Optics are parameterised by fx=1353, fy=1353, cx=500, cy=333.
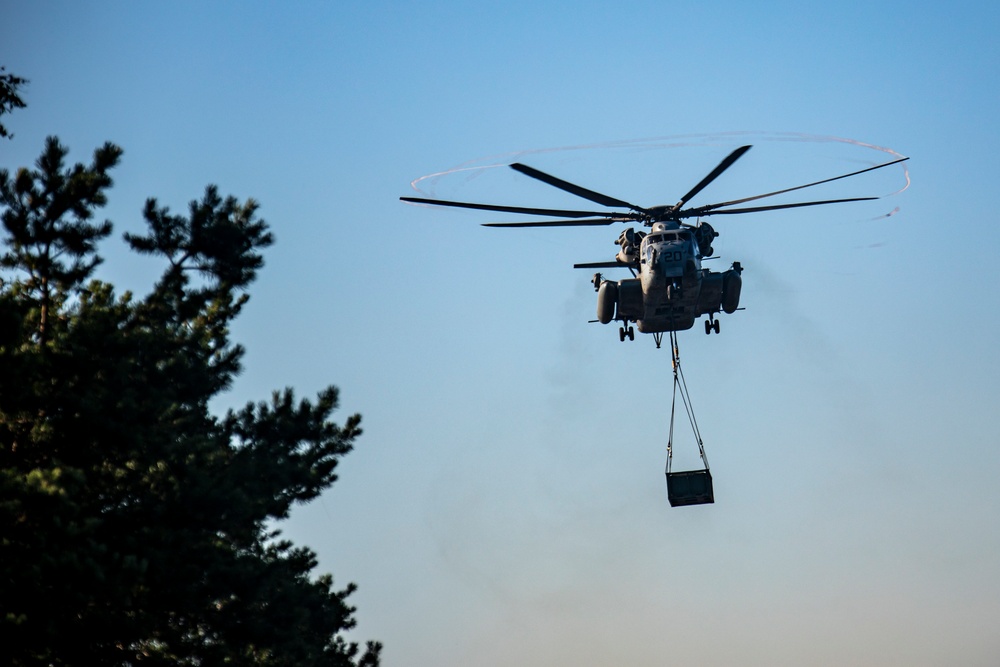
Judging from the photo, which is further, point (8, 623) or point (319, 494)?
point (319, 494)

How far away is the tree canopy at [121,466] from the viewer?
84.2 ft

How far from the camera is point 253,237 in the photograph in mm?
35938

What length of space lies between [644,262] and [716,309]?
9.18 feet

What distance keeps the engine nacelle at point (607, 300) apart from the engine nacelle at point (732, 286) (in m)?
3.10

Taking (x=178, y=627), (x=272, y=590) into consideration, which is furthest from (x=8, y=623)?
(x=272, y=590)

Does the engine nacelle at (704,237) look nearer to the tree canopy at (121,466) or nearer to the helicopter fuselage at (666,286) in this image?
the helicopter fuselage at (666,286)

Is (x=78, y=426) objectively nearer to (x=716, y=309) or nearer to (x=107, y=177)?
(x=107, y=177)

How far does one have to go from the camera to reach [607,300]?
39.1 metres

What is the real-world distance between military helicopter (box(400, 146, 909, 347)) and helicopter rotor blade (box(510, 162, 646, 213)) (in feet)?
0.09

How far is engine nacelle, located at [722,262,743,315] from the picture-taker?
38.5 metres

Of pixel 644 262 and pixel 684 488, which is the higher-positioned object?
pixel 644 262

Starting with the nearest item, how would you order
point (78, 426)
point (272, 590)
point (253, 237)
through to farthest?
point (78, 426), point (272, 590), point (253, 237)

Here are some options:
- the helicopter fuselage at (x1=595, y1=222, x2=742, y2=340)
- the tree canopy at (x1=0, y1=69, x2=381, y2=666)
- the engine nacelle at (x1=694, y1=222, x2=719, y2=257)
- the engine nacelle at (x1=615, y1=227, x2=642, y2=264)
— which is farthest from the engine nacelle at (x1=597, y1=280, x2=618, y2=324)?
the tree canopy at (x1=0, y1=69, x2=381, y2=666)

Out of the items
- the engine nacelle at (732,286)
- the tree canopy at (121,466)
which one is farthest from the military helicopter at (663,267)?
the tree canopy at (121,466)
